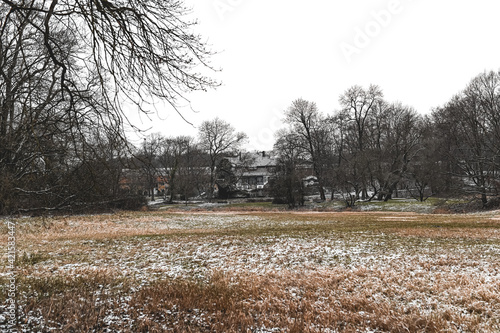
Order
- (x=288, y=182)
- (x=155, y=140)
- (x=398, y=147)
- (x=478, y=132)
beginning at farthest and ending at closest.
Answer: (x=398, y=147)
(x=288, y=182)
(x=478, y=132)
(x=155, y=140)

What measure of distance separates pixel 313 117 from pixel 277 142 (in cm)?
649

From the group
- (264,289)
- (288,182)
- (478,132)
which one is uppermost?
(478,132)

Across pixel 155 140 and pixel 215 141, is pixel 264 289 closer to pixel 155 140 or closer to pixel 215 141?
pixel 155 140

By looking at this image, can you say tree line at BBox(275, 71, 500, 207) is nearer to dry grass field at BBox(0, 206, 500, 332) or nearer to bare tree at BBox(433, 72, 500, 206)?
bare tree at BBox(433, 72, 500, 206)

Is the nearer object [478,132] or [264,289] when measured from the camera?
[264,289]

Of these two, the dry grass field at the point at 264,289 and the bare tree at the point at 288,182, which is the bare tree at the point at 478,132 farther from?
the dry grass field at the point at 264,289

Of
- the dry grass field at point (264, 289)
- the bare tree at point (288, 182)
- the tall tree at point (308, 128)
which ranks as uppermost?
the tall tree at point (308, 128)

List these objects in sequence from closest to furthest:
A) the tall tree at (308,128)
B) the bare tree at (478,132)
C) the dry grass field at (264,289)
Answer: the dry grass field at (264,289) < the bare tree at (478,132) < the tall tree at (308,128)

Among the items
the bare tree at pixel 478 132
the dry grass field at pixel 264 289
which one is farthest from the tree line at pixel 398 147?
the dry grass field at pixel 264 289

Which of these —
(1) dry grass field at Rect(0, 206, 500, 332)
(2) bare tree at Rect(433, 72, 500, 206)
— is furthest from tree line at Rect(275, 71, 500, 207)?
(1) dry grass field at Rect(0, 206, 500, 332)

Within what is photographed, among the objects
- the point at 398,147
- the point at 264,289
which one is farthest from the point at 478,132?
the point at 264,289

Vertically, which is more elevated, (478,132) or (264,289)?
(478,132)

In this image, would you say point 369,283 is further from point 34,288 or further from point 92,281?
point 34,288

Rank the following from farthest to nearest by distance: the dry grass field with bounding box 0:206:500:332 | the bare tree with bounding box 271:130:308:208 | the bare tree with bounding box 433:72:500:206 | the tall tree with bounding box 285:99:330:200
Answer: the tall tree with bounding box 285:99:330:200 < the bare tree with bounding box 271:130:308:208 < the bare tree with bounding box 433:72:500:206 < the dry grass field with bounding box 0:206:500:332
